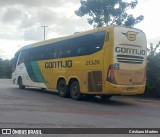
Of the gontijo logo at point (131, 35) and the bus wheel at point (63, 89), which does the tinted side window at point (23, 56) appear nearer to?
the bus wheel at point (63, 89)

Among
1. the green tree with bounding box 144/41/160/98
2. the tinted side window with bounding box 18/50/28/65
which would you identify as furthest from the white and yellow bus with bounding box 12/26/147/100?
the tinted side window with bounding box 18/50/28/65

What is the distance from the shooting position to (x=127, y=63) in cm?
1514

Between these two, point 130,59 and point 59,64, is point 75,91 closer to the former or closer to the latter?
point 59,64

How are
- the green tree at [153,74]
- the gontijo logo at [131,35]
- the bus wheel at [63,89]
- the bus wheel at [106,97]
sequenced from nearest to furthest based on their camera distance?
the gontijo logo at [131,35], the bus wheel at [106,97], the bus wheel at [63,89], the green tree at [153,74]

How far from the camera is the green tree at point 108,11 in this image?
26.6 meters

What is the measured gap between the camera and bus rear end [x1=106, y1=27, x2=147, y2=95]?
583 inches

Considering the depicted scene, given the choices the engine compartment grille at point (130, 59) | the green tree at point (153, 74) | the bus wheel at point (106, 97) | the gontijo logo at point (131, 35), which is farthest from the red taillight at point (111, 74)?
the green tree at point (153, 74)

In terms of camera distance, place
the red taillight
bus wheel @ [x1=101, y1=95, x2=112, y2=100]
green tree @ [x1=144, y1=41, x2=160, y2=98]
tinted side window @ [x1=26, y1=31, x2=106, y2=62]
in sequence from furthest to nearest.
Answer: green tree @ [x1=144, y1=41, x2=160, y2=98], bus wheel @ [x1=101, y1=95, x2=112, y2=100], tinted side window @ [x1=26, y1=31, x2=106, y2=62], the red taillight

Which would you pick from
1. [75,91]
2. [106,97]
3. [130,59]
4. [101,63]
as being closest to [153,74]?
[106,97]

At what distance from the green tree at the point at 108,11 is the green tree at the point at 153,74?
662 cm

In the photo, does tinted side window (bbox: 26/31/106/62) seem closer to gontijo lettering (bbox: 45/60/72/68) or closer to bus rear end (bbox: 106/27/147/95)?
gontijo lettering (bbox: 45/60/72/68)

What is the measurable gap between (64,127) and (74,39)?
9.04 meters

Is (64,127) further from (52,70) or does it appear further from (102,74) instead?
(52,70)

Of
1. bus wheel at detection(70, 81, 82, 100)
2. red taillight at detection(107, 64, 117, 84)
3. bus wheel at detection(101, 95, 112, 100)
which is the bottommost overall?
bus wheel at detection(101, 95, 112, 100)
